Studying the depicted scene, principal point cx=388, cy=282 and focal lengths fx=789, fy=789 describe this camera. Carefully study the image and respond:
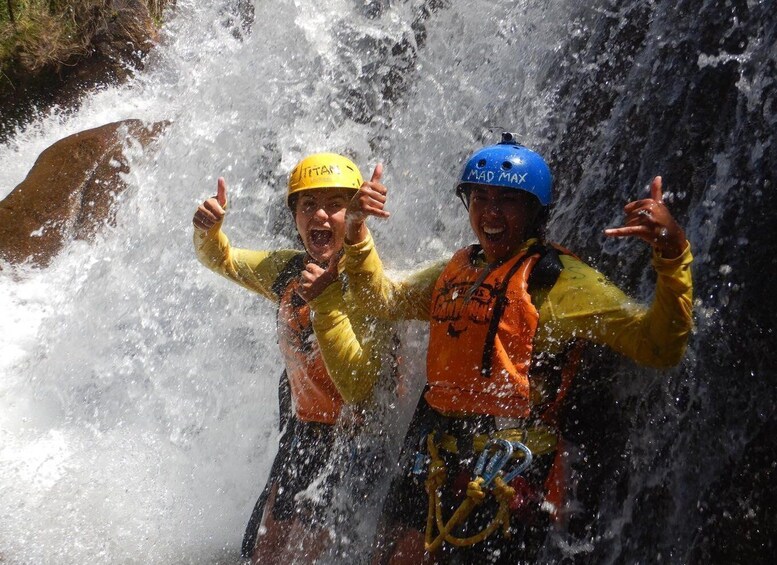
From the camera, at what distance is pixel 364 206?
10.8 feet

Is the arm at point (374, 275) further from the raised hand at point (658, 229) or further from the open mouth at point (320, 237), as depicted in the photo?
the raised hand at point (658, 229)

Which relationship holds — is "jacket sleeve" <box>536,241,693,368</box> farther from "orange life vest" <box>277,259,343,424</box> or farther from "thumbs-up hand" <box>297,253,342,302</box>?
"orange life vest" <box>277,259,343,424</box>

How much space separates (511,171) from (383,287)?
0.76 metres

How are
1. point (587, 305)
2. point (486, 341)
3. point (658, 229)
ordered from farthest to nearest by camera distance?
point (486, 341)
point (587, 305)
point (658, 229)

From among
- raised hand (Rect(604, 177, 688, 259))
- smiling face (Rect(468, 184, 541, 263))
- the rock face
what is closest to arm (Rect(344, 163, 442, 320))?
smiling face (Rect(468, 184, 541, 263))

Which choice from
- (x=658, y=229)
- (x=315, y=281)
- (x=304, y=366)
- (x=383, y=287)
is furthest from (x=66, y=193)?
(x=658, y=229)

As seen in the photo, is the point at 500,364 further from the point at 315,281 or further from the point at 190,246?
the point at 190,246

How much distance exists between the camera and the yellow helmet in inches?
159

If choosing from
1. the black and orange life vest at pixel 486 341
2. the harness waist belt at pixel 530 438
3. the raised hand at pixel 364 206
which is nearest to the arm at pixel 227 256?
the raised hand at pixel 364 206

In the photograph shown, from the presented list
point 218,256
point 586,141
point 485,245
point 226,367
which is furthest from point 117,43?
point 485,245

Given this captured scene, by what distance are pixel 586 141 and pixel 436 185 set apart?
135 centimetres

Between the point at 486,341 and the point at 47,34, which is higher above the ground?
the point at 486,341

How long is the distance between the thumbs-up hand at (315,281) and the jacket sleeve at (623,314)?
1.02 metres

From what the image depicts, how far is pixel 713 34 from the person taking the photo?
378cm
